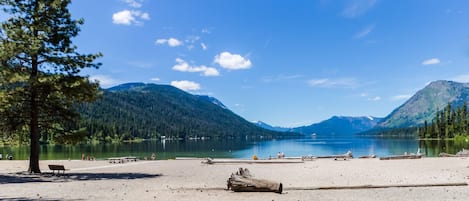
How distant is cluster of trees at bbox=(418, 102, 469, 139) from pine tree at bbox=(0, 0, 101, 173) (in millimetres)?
150307

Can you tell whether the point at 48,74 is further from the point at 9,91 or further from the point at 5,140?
the point at 5,140

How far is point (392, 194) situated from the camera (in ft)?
55.1

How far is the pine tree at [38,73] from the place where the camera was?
2711 cm

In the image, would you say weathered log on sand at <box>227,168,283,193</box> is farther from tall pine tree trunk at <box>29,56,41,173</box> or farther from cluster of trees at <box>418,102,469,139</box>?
cluster of trees at <box>418,102,469,139</box>

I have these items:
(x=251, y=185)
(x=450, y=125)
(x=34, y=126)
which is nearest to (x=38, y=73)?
(x=34, y=126)

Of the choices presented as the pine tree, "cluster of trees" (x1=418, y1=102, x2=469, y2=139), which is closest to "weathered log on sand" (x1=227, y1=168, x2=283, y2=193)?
the pine tree

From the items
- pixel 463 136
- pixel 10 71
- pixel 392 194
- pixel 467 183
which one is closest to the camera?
pixel 392 194

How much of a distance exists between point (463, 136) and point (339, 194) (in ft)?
479

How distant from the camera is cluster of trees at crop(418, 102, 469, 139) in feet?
495

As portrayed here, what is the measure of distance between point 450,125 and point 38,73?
165 metres

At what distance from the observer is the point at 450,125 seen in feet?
518

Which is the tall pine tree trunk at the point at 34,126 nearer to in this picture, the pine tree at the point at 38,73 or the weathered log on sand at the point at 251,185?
the pine tree at the point at 38,73

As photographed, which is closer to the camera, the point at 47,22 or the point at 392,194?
the point at 392,194

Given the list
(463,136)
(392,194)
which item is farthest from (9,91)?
(463,136)
